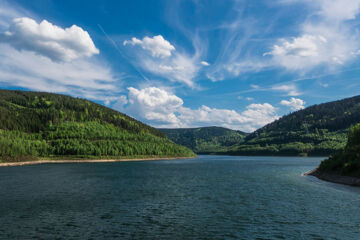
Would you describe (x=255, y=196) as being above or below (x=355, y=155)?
below

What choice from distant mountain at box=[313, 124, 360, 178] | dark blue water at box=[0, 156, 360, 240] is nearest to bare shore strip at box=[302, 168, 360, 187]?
distant mountain at box=[313, 124, 360, 178]

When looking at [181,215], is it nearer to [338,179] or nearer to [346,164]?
[338,179]

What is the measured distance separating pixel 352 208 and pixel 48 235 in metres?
51.2

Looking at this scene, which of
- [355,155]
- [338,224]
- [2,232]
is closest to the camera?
[2,232]

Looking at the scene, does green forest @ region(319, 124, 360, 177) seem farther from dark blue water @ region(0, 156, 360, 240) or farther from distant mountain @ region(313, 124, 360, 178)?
dark blue water @ region(0, 156, 360, 240)

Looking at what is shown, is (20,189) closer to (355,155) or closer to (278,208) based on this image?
(278,208)

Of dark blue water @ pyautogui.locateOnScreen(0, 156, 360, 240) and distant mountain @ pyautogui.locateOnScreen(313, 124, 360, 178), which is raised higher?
distant mountain @ pyautogui.locateOnScreen(313, 124, 360, 178)

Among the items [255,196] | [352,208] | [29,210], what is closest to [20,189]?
[29,210]

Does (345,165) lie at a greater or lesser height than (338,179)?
greater

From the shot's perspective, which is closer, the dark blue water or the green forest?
the dark blue water

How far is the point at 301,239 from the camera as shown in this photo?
32.2 m

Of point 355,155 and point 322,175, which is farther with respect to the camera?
point 322,175

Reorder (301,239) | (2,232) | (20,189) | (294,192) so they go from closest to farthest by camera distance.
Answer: (301,239) → (2,232) → (294,192) → (20,189)

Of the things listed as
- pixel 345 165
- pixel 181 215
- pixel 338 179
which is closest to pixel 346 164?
pixel 345 165
